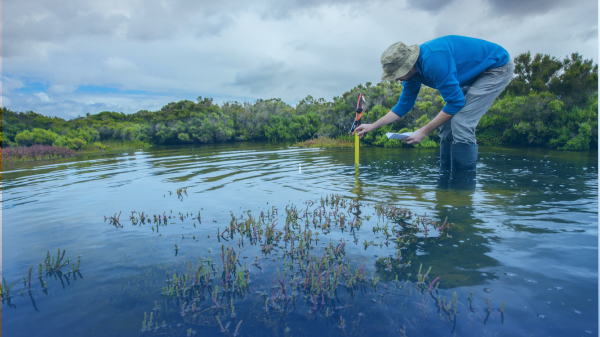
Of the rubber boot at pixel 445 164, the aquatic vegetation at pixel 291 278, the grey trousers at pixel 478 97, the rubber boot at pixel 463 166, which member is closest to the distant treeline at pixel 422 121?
the rubber boot at pixel 445 164

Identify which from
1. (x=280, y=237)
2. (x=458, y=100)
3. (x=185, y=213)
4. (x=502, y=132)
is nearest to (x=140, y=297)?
(x=280, y=237)

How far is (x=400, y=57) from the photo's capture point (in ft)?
17.1

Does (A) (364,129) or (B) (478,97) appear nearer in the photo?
(A) (364,129)

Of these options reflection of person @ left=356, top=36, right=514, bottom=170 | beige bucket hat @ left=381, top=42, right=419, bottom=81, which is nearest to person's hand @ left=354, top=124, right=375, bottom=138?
reflection of person @ left=356, top=36, right=514, bottom=170

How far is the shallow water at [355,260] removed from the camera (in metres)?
2.60

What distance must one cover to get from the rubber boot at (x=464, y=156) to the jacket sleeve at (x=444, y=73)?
1.81m

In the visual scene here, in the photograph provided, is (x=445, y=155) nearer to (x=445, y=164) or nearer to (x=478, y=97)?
(x=445, y=164)

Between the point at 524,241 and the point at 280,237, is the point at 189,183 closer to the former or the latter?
the point at 280,237

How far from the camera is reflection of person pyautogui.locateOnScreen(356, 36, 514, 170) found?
17.3ft

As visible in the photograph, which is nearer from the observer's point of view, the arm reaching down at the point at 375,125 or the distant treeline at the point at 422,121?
the arm reaching down at the point at 375,125

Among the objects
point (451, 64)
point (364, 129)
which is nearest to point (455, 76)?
point (451, 64)

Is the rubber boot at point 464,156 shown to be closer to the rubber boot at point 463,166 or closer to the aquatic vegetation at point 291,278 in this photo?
the rubber boot at point 463,166

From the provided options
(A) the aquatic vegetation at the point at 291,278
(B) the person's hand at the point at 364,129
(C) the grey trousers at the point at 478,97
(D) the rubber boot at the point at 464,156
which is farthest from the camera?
(D) the rubber boot at the point at 464,156

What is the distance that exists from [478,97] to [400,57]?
2.27 meters
